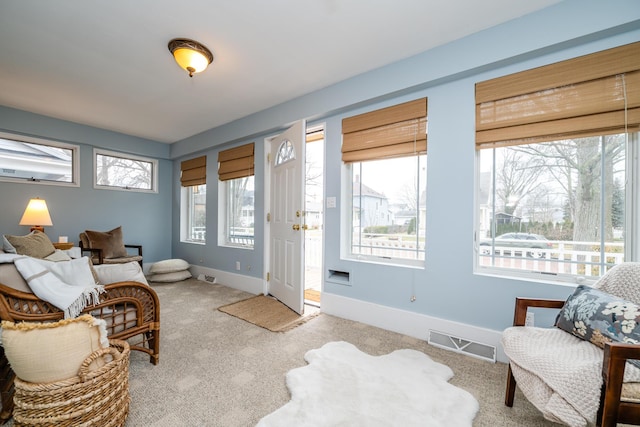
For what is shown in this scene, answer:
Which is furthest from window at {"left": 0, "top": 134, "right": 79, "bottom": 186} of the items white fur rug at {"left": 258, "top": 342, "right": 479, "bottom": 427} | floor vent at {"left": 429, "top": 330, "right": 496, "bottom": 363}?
floor vent at {"left": 429, "top": 330, "right": 496, "bottom": 363}

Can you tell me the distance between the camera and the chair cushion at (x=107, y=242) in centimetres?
384

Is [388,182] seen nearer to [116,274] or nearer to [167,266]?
[116,274]

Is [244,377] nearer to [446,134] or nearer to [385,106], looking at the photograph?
→ [446,134]

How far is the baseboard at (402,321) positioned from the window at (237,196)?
5.85 feet

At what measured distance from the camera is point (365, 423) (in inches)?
52.7

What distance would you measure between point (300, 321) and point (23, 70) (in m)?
3.67

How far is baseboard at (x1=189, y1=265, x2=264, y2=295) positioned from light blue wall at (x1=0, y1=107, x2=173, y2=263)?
109 cm

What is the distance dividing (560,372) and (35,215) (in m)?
5.15

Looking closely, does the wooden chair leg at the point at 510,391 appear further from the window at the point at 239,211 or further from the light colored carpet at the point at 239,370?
the window at the point at 239,211

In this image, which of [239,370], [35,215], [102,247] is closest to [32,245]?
[35,215]

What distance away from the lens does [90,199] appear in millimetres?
4227

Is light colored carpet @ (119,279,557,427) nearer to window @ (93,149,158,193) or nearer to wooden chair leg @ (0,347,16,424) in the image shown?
wooden chair leg @ (0,347,16,424)

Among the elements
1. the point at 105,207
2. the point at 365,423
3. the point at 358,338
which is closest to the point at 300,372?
the point at 365,423

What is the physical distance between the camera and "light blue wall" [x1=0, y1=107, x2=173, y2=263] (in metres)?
3.57
